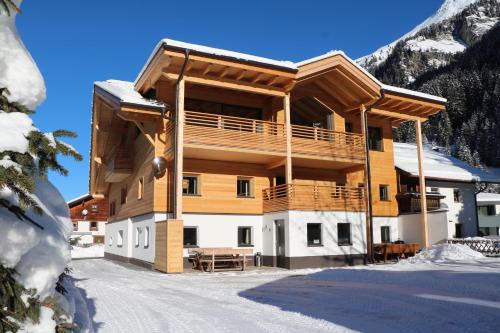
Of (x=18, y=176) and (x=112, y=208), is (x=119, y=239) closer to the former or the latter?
(x=112, y=208)

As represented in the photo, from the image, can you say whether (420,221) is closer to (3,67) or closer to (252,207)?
(252,207)

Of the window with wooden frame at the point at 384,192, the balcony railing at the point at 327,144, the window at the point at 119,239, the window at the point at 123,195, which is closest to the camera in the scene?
the balcony railing at the point at 327,144

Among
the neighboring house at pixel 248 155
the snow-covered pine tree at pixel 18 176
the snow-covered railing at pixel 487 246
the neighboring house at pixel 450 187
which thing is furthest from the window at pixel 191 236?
the snow-covered pine tree at pixel 18 176

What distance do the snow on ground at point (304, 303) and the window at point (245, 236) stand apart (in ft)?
19.9

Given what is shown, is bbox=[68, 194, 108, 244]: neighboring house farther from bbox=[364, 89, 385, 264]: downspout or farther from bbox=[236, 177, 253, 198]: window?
bbox=[364, 89, 385, 264]: downspout

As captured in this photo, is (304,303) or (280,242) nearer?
(304,303)

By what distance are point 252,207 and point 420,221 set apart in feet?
29.3

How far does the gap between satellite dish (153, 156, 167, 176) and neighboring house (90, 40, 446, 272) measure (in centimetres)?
5

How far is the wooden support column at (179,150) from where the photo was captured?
1648 centimetres

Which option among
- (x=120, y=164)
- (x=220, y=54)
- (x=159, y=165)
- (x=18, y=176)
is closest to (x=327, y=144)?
(x=220, y=54)

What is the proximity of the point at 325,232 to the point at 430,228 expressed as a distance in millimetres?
7451

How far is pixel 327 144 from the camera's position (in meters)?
20.7

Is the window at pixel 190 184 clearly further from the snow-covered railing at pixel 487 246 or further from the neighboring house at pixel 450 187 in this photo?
the snow-covered railing at pixel 487 246

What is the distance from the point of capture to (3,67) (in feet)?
9.55
